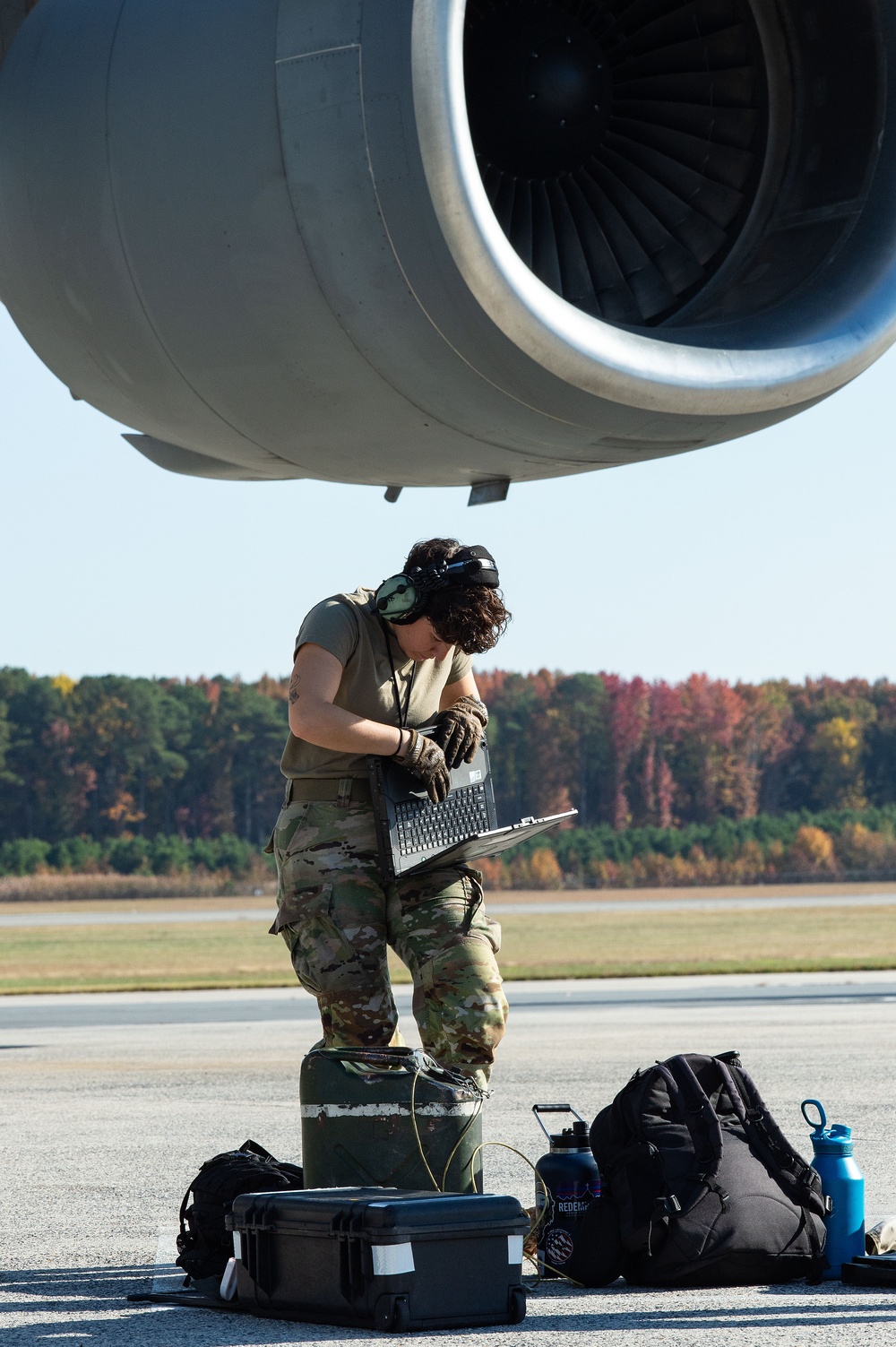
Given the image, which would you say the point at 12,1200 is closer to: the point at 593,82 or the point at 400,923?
the point at 400,923

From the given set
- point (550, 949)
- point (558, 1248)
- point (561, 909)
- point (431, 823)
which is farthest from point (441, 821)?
point (561, 909)

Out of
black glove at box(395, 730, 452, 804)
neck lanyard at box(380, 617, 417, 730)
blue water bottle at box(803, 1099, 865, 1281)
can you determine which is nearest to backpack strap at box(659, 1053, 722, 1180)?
blue water bottle at box(803, 1099, 865, 1281)

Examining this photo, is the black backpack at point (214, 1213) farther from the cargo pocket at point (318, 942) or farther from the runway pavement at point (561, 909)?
the runway pavement at point (561, 909)

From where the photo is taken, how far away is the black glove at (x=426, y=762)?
16.0 feet

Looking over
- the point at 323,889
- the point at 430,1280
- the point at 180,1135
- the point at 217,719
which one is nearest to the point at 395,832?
the point at 323,889

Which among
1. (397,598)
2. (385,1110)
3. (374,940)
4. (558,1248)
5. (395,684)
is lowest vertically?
(558,1248)

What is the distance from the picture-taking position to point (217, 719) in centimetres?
10812

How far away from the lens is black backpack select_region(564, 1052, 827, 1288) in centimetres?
449

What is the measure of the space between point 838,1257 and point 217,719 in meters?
105

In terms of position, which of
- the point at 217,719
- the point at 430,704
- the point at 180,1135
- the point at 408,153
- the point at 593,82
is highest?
the point at 217,719

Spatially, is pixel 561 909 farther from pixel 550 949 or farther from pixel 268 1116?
pixel 268 1116

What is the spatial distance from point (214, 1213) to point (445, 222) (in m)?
2.79

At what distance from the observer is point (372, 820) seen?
500 cm

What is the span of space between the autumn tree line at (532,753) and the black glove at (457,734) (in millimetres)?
90127
